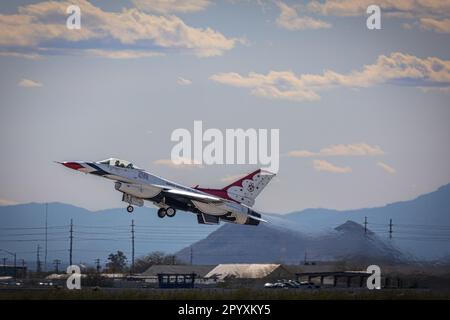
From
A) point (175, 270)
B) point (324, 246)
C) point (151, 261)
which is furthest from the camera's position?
Result: point (151, 261)

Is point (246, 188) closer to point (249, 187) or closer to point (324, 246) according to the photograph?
point (249, 187)

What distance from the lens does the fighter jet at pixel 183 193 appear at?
358 feet

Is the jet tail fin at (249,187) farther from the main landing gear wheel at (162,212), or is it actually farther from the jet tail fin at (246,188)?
the main landing gear wheel at (162,212)

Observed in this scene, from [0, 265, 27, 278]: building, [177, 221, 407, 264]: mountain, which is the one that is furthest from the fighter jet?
[0, 265, 27, 278]: building

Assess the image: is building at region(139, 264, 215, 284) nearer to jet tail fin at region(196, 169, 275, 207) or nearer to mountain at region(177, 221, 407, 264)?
mountain at region(177, 221, 407, 264)

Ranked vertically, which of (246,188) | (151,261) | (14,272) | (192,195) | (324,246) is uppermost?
(246,188)

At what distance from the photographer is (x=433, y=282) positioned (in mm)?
115312

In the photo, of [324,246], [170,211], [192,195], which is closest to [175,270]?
[324,246]

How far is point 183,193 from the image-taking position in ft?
368

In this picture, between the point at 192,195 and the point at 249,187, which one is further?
the point at 249,187

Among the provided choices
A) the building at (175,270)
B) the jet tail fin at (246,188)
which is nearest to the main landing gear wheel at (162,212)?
the jet tail fin at (246,188)

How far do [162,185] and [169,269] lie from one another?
116 feet
